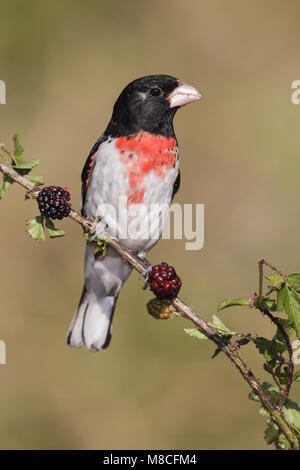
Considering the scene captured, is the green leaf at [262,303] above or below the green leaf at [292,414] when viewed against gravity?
above

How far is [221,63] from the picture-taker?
7.23 metres

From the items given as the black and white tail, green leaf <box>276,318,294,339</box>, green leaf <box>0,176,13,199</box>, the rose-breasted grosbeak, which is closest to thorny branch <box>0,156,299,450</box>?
green leaf <box>0,176,13,199</box>

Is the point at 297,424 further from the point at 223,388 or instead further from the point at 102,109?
the point at 102,109

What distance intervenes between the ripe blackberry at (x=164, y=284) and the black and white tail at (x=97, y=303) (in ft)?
7.12

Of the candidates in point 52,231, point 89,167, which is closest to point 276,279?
point 52,231

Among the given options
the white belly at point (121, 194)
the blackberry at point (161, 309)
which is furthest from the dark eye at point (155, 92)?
the blackberry at point (161, 309)

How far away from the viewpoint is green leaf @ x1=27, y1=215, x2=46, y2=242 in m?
2.49

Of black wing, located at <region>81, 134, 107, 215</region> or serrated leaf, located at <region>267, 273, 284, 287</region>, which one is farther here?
black wing, located at <region>81, 134, 107, 215</region>

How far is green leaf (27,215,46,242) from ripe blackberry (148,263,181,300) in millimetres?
438

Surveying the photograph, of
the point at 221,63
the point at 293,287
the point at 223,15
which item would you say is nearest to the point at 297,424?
the point at 293,287

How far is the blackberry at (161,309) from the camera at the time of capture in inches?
95.1

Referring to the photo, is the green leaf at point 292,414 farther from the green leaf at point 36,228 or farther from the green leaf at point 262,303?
the green leaf at point 36,228

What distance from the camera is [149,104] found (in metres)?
3.84

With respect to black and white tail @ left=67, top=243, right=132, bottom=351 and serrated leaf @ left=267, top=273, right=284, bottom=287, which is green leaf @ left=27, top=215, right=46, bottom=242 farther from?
black and white tail @ left=67, top=243, right=132, bottom=351
